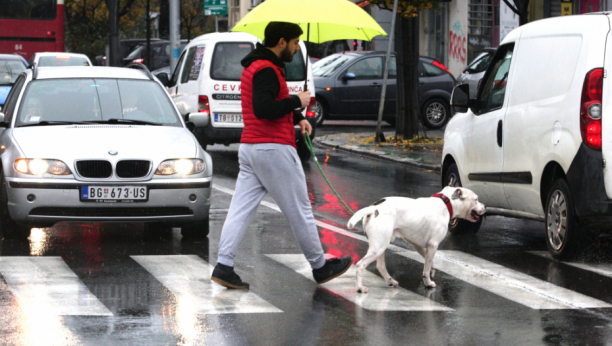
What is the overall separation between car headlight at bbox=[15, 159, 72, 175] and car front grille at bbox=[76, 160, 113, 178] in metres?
0.11

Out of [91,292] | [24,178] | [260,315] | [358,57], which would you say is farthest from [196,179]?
[358,57]

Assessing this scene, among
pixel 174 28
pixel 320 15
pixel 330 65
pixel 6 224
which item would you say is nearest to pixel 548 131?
pixel 320 15

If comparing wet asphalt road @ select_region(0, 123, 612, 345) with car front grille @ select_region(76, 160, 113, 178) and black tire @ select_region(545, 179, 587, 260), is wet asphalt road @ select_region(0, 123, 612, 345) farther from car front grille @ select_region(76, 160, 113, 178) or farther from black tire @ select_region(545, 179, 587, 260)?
car front grille @ select_region(76, 160, 113, 178)

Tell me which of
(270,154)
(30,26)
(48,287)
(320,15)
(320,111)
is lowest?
(320,111)

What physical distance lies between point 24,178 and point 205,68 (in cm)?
776

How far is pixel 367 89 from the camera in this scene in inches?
875

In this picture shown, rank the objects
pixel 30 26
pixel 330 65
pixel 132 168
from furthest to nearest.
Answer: pixel 30 26
pixel 330 65
pixel 132 168

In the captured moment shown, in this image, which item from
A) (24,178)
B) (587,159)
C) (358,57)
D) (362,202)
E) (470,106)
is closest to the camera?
(587,159)

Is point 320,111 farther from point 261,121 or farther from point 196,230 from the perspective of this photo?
point 261,121

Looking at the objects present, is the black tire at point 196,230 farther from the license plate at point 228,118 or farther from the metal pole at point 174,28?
the metal pole at point 174,28

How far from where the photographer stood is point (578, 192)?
24.1ft

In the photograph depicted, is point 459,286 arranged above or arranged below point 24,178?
below

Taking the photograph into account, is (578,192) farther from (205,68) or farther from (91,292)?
(205,68)

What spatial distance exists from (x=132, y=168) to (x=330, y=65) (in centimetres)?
1514
